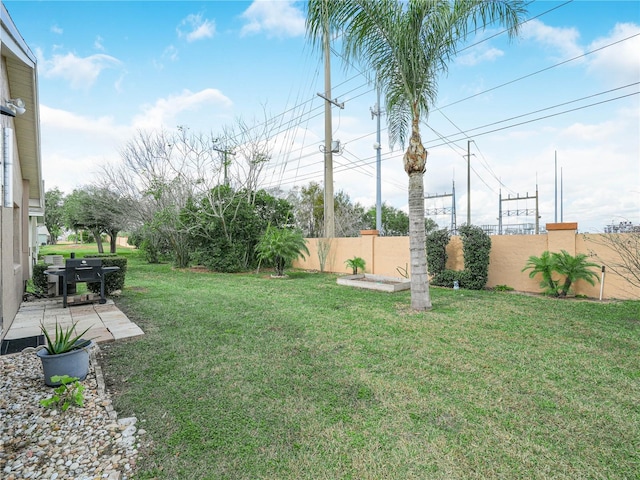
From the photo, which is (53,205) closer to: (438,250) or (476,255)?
(438,250)

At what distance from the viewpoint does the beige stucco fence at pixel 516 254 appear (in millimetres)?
6992

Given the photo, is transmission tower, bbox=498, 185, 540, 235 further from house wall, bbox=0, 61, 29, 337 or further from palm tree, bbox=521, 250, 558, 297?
house wall, bbox=0, 61, 29, 337

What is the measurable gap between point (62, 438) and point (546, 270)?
346 inches

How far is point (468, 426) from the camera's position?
7.77ft

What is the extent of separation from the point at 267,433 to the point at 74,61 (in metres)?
9.51

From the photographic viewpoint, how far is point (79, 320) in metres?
5.36

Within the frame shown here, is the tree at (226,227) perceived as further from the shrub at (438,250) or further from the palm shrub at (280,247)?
the shrub at (438,250)

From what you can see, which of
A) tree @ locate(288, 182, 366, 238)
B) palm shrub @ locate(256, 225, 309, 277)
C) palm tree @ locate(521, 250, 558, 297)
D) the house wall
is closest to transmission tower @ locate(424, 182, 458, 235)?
tree @ locate(288, 182, 366, 238)

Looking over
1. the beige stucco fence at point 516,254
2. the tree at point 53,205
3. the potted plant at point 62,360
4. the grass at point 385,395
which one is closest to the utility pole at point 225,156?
the beige stucco fence at point 516,254

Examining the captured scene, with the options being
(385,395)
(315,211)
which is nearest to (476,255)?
(385,395)

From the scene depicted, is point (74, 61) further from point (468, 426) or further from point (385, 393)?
Result: point (468, 426)

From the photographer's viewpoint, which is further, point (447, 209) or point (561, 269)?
point (447, 209)

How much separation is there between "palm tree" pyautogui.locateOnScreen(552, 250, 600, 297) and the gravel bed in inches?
328

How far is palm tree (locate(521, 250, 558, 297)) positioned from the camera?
23.8ft
